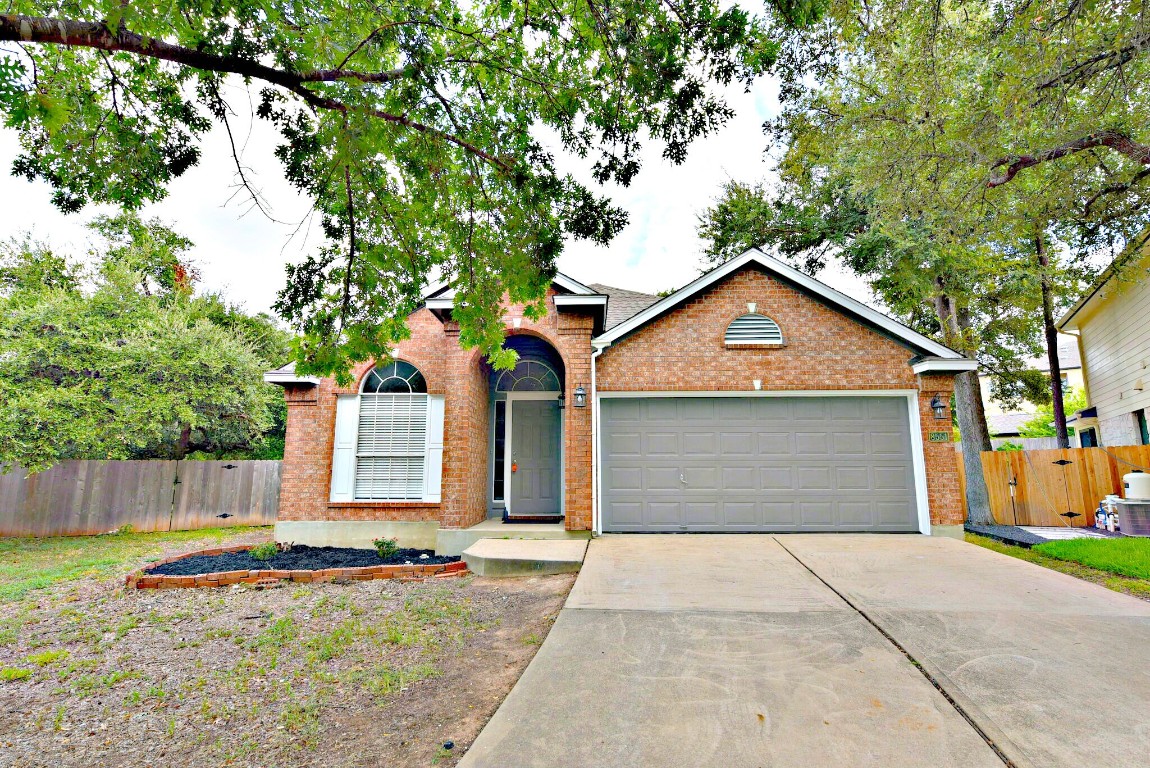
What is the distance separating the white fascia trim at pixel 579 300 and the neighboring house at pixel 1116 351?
10.7 meters

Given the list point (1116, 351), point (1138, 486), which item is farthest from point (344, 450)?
point (1116, 351)

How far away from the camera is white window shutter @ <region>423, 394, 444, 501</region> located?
9.69 meters

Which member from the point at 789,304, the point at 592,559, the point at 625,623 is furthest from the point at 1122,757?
the point at 789,304

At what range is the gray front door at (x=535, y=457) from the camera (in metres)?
10.1

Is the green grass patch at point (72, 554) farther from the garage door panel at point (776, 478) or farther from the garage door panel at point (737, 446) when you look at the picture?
the garage door panel at point (776, 478)

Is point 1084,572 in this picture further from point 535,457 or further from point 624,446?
point 535,457

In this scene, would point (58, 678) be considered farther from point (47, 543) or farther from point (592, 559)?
point (47, 543)

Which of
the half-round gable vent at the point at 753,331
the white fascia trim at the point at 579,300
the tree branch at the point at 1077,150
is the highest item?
the tree branch at the point at 1077,150

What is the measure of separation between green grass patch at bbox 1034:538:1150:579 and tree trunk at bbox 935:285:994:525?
276 centimetres

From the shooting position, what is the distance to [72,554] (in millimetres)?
10539

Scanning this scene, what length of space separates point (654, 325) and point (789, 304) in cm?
240

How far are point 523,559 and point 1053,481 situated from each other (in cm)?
1254

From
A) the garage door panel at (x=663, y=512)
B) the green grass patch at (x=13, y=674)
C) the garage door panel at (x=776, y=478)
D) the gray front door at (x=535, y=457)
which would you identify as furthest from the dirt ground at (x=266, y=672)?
the garage door panel at (x=776, y=478)

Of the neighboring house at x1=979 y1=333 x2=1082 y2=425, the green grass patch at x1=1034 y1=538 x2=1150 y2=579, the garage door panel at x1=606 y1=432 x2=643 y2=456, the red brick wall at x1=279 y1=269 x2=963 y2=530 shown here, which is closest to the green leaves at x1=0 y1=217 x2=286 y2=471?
the red brick wall at x1=279 y1=269 x2=963 y2=530
